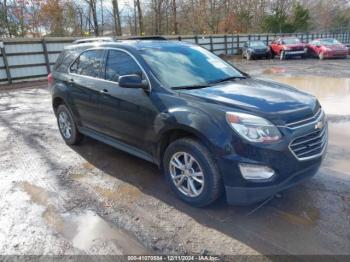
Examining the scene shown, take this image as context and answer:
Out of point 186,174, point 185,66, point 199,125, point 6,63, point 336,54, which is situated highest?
point 185,66

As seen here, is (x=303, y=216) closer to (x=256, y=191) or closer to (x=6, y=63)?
(x=256, y=191)

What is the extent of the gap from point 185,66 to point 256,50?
21.8m

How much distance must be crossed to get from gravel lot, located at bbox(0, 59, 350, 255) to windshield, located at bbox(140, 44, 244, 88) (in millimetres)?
1383

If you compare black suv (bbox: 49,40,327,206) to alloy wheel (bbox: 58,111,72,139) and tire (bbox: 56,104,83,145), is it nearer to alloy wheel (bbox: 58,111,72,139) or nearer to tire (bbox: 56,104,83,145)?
tire (bbox: 56,104,83,145)

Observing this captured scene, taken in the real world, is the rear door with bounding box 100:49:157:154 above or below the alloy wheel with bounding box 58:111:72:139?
above

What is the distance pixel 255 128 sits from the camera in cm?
295

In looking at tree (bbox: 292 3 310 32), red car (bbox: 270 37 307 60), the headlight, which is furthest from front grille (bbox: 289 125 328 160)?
tree (bbox: 292 3 310 32)

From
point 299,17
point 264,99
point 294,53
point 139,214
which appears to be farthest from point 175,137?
point 299,17

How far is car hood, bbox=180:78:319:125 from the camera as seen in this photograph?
3051 mm

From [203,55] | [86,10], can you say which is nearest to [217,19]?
[86,10]

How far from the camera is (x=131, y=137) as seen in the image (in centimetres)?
412

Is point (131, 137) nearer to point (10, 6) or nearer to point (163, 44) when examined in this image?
point (163, 44)

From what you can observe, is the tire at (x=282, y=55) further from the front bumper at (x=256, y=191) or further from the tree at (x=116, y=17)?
the front bumper at (x=256, y=191)

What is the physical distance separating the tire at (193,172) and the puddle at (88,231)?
0.83 metres
